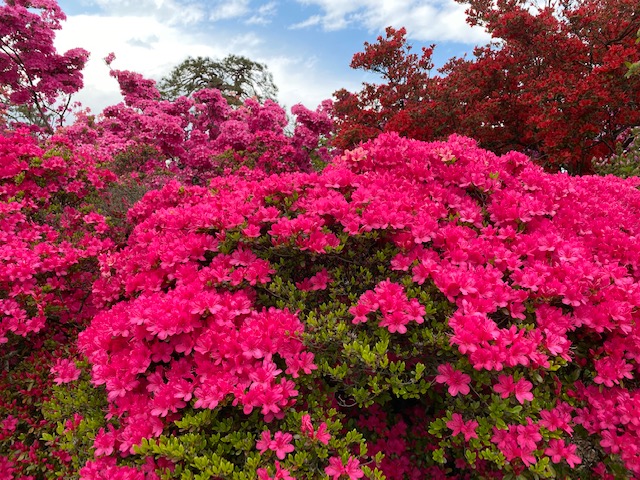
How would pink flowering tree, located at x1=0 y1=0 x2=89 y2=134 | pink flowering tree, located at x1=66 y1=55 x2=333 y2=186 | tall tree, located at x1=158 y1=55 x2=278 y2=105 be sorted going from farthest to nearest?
tall tree, located at x1=158 y1=55 x2=278 y2=105 < pink flowering tree, located at x1=0 y1=0 x2=89 y2=134 < pink flowering tree, located at x1=66 y1=55 x2=333 y2=186

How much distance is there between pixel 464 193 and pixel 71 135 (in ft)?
38.7

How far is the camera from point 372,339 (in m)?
2.11

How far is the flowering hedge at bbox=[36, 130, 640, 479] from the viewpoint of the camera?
1854 mm

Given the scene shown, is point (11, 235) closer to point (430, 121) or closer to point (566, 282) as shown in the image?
point (566, 282)

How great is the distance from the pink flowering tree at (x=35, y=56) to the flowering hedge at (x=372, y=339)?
1250cm

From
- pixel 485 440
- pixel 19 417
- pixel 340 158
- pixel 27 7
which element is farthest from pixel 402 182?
pixel 27 7

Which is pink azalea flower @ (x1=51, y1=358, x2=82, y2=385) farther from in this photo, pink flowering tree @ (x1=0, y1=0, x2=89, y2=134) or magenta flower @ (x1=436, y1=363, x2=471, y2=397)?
pink flowering tree @ (x1=0, y1=0, x2=89, y2=134)

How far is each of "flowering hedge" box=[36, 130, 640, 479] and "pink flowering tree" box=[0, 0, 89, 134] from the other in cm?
1250

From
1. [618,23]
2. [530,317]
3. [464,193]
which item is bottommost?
[530,317]

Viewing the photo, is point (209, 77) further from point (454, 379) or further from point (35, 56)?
point (454, 379)

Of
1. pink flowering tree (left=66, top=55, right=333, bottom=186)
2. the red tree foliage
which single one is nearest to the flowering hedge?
pink flowering tree (left=66, top=55, right=333, bottom=186)

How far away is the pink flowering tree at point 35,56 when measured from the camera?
11227mm

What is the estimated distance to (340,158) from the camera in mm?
3504

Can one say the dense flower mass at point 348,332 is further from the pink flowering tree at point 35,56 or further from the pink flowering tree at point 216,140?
the pink flowering tree at point 35,56
